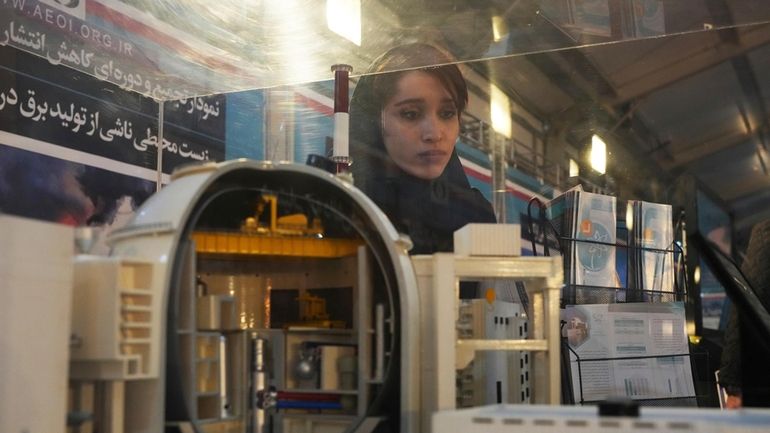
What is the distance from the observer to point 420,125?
6.99 metres

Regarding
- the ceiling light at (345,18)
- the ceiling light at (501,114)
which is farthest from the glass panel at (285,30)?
the ceiling light at (501,114)

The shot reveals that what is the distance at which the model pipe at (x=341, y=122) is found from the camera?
6.72 m

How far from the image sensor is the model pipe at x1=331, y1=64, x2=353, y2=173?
265 inches

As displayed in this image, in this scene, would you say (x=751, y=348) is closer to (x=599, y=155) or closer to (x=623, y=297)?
(x=623, y=297)

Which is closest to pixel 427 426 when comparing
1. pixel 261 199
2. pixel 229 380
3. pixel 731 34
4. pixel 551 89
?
pixel 229 380

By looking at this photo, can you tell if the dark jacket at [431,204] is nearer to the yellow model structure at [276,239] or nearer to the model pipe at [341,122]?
the model pipe at [341,122]

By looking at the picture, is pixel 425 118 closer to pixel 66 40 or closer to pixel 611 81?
pixel 611 81

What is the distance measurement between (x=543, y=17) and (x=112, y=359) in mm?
5129

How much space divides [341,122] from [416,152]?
0.62 metres

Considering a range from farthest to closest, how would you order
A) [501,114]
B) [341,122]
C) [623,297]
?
[341,122]
[501,114]
[623,297]

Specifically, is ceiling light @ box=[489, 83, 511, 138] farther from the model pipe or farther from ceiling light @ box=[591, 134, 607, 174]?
the model pipe

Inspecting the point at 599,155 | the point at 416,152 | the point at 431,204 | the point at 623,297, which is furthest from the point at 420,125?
the point at 623,297

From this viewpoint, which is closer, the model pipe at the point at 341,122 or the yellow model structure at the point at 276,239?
the yellow model structure at the point at 276,239

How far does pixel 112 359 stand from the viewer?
3.32 metres
